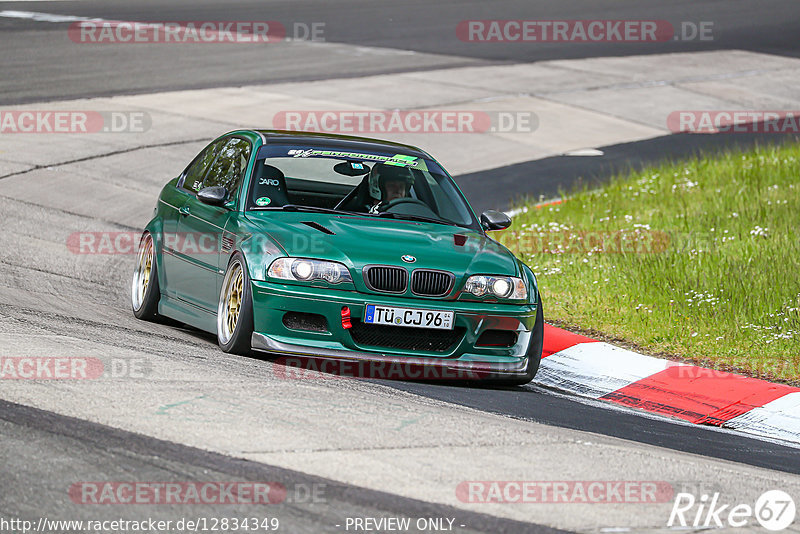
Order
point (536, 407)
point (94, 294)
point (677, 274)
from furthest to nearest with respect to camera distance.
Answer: point (677, 274)
point (94, 294)
point (536, 407)

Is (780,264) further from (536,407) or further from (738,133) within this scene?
(738,133)

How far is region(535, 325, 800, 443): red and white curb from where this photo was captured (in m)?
7.80

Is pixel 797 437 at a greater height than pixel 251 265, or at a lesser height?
lesser

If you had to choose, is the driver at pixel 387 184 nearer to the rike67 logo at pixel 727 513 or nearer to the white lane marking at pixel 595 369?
the white lane marking at pixel 595 369

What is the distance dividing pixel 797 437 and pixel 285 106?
44.0 ft

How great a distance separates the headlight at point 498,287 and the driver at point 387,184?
131cm

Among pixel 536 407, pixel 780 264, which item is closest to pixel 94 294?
pixel 536 407

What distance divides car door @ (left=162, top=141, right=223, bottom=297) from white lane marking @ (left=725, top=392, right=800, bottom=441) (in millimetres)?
3869

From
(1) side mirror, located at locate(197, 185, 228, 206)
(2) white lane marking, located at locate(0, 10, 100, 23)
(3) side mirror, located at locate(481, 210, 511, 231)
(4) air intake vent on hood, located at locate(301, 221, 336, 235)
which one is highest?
(2) white lane marking, located at locate(0, 10, 100, 23)

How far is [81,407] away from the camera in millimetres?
5734

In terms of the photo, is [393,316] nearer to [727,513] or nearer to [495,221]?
[495,221]

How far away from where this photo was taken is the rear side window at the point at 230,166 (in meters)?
8.80

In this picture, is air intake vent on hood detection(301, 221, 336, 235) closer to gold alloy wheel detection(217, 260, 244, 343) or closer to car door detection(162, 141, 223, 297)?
gold alloy wheel detection(217, 260, 244, 343)

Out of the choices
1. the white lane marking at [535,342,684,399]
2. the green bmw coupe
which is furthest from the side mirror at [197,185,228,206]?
the white lane marking at [535,342,684,399]
